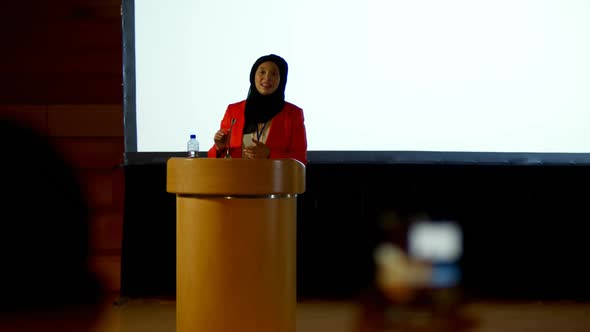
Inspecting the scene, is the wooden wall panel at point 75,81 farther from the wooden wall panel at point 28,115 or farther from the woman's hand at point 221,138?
the woman's hand at point 221,138

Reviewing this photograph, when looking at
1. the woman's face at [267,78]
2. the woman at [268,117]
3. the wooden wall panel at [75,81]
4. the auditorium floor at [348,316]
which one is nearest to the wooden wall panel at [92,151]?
the wooden wall panel at [75,81]

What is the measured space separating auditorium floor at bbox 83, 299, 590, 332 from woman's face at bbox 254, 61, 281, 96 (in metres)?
1.08

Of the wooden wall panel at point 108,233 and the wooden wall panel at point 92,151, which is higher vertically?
the wooden wall panel at point 92,151

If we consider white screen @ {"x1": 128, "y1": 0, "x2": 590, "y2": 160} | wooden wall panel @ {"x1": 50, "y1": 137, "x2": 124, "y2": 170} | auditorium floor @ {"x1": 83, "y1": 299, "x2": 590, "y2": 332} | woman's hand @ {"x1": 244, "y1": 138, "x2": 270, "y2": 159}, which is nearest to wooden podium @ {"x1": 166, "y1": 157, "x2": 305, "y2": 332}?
woman's hand @ {"x1": 244, "y1": 138, "x2": 270, "y2": 159}

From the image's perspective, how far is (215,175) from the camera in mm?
1488

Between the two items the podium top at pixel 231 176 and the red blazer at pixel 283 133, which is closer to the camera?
the podium top at pixel 231 176

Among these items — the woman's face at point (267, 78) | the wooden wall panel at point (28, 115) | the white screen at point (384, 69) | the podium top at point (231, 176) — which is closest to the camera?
the podium top at point (231, 176)

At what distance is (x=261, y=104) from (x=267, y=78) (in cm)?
11

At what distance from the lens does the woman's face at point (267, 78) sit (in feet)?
6.14

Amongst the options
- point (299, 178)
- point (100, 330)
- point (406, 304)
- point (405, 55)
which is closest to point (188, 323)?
point (299, 178)

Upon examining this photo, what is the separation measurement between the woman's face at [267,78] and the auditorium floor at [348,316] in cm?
108

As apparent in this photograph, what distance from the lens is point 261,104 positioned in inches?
76.3

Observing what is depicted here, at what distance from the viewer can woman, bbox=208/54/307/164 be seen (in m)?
1.89

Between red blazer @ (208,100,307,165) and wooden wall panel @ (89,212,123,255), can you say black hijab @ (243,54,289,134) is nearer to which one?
red blazer @ (208,100,307,165)
